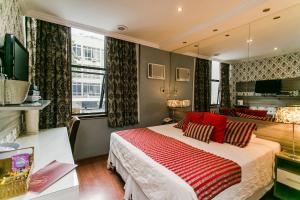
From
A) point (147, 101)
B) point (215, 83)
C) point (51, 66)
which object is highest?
point (51, 66)

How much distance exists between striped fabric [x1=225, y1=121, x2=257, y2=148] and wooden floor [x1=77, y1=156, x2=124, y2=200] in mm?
1763

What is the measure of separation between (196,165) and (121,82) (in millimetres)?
2493

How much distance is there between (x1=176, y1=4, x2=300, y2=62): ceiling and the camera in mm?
2057

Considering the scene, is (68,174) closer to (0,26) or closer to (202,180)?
(202,180)

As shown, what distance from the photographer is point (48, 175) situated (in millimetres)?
1020

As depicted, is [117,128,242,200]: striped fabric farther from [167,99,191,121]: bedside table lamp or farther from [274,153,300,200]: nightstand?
[167,99,191,121]: bedside table lamp

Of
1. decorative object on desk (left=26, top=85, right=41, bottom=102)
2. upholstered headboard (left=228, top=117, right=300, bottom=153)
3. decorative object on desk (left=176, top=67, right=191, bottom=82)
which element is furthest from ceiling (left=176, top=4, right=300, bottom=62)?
decorative object on desk (left=26, top=85, right=41, bottom=102)

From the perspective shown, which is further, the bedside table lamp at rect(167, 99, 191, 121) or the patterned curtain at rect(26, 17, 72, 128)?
the bedside table lamp at rect(167, 99, 191, 121)

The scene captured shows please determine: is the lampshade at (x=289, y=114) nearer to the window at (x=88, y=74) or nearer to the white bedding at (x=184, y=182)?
the white bedding at (x=184, y=182)

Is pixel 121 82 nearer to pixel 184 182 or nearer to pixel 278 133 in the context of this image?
pixel 184 182

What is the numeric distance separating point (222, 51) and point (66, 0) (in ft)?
9.23

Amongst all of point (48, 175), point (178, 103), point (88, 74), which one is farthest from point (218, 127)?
point (88, 74)

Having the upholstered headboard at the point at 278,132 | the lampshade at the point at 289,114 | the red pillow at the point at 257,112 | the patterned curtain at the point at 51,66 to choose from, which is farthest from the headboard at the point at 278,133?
the patterned curtain at the point at 51,66

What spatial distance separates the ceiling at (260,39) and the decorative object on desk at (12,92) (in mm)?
2918
